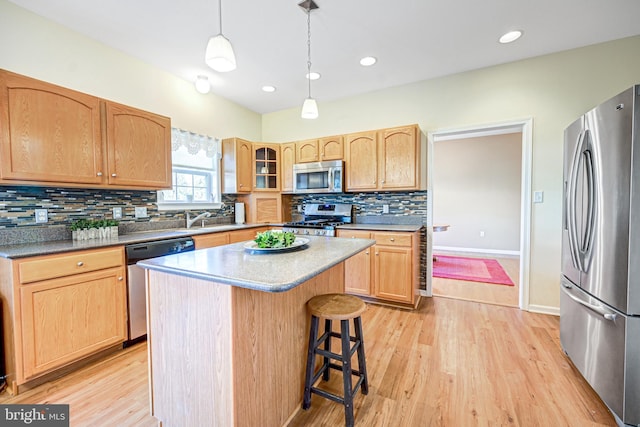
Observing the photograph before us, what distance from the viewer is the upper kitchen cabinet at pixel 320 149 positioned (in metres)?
3.64

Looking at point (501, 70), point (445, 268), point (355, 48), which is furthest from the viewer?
point (445, 268)

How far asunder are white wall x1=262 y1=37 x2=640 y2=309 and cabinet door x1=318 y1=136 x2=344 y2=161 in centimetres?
89

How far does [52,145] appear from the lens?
1.98 metres

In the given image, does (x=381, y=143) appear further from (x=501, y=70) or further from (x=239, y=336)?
(x=239, y=336)

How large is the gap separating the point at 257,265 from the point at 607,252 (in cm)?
194

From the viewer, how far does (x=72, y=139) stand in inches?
81.9

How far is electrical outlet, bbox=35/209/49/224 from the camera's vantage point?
2.13 meters

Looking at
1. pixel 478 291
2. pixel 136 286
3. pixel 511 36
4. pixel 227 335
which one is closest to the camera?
pixel 227 335

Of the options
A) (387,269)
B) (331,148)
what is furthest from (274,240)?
(331,148)

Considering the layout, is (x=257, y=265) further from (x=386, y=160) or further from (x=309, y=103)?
(x=386, y=160)

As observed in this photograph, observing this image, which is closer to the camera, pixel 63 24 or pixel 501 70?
pixel 63 24

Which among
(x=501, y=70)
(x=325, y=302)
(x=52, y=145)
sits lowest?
(x=325, y=302)

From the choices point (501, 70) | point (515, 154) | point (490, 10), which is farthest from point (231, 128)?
point (515, 154)

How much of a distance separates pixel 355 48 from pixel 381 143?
1.11 meters
